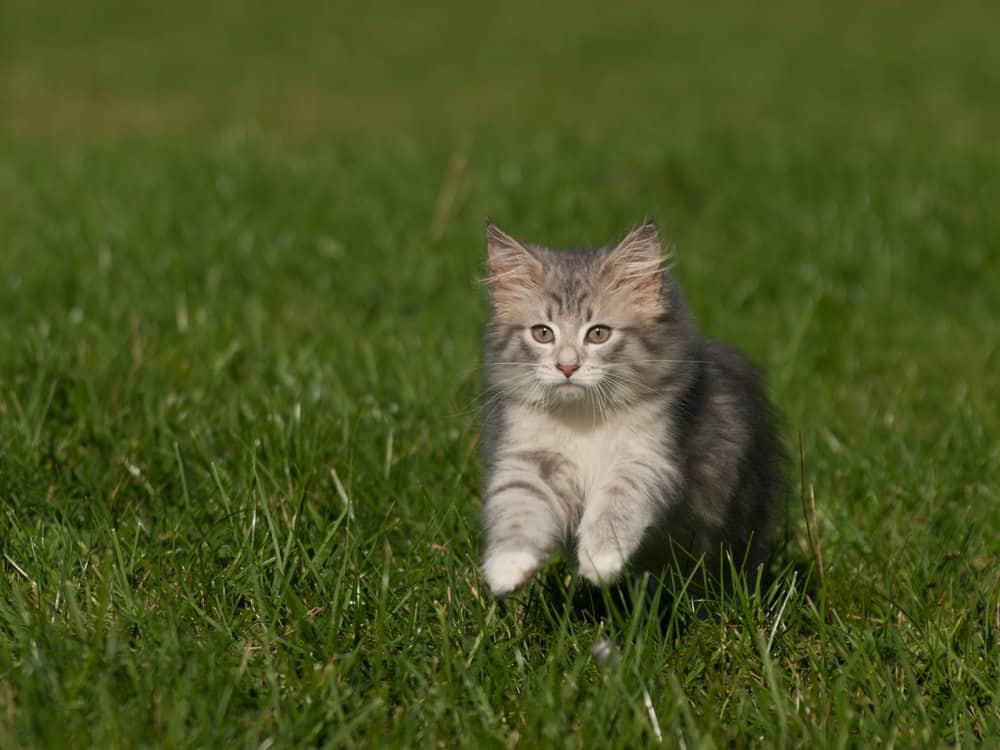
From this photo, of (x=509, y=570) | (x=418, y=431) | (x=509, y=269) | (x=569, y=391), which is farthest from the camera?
(x=418, y=431)

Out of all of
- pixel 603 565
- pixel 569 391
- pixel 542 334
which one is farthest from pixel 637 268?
pixel 603 565

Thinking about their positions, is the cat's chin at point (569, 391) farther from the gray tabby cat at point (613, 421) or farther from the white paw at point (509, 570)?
the white paw at point (509, 570)

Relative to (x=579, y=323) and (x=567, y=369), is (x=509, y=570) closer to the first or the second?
(x=567, y=369)

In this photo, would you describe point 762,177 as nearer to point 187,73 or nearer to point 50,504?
point 50,504

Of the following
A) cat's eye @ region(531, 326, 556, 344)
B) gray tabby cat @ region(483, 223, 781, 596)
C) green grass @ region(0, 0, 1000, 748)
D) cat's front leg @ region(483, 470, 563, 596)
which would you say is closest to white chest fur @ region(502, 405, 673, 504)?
gray tabby cat @ region(483, 223, 781, 596)

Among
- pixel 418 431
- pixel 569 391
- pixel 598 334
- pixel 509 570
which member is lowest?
pixel 418 431

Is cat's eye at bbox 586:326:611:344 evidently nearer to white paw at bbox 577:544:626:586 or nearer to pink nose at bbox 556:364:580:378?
pink nose at bbox 556:364:580:378

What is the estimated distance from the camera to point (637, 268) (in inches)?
154

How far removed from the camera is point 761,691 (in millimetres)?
3191

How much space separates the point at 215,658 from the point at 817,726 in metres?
1.52

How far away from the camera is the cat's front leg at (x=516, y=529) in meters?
3.27

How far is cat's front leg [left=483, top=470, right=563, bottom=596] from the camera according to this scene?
3270 millimetres

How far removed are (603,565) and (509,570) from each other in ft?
0.84

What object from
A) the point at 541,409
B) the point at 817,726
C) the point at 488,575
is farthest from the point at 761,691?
the point at 541,409
